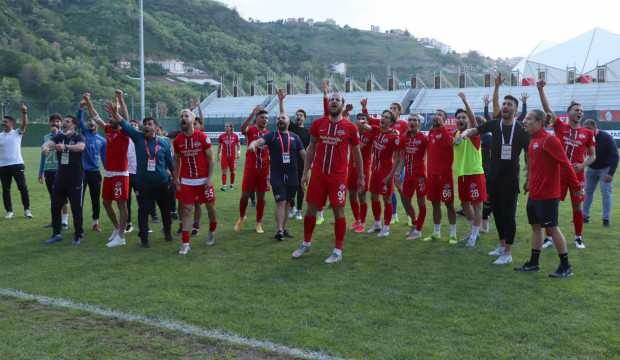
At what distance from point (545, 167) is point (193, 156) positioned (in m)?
4.59

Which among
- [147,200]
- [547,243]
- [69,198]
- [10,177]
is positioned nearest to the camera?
[547,243]

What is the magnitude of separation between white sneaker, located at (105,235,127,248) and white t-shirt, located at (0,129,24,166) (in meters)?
3.79

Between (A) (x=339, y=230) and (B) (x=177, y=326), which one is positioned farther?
(A) (x=339, y=230)

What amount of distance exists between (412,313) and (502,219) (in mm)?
2679

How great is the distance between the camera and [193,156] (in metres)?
8.31

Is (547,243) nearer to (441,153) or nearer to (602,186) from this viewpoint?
(441,153)

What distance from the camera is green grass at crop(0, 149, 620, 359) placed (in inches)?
187

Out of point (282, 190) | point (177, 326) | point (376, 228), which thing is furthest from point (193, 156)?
point (177, 326)

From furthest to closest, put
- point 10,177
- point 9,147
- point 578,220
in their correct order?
point 10,177 → point 9,147 → point 578,220

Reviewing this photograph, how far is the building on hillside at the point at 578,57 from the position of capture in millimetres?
77444

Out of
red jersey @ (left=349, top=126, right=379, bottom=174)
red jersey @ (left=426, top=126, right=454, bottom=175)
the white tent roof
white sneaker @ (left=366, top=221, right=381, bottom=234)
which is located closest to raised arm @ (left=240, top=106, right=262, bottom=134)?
red jersey @ (left=349, top=126, right=379, bottom=174)

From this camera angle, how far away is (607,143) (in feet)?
33.2

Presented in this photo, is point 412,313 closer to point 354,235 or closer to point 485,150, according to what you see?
point 354,235

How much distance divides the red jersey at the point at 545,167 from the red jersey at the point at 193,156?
14.2 ft
